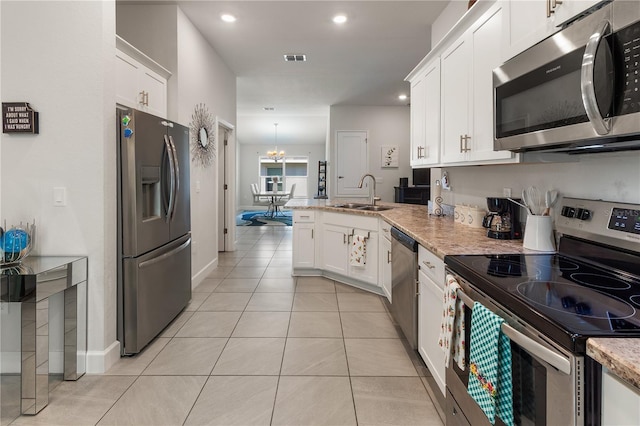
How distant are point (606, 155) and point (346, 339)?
76.7 inches

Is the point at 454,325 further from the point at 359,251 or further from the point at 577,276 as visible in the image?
the point at 359,251

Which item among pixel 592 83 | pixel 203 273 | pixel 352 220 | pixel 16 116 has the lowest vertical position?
pixel 203 273

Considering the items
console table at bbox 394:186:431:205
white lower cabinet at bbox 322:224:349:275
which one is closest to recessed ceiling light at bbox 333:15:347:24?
white lower cabinet at bbox 322:224:349:275

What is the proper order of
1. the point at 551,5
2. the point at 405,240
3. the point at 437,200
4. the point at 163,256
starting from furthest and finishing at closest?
the point at 437,200
the point at 163,256
the point at 405,240
the point at 551,5

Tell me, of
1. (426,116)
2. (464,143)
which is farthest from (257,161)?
(464,143)

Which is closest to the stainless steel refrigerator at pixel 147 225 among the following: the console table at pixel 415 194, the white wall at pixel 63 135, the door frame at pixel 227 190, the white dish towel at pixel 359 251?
the white wall at pixel 63 135

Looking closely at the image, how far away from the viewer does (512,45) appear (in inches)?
64.7

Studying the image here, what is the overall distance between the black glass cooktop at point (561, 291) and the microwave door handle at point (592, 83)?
0.49m

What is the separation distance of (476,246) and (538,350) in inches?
38.8

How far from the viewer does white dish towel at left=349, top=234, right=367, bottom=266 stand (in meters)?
3.72

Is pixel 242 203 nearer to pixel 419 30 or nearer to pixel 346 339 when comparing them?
pixel 419 30

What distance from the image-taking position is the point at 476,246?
1834mm

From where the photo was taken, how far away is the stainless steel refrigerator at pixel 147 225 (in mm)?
2336

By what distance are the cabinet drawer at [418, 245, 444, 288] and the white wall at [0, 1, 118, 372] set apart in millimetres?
1923
